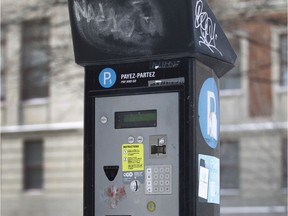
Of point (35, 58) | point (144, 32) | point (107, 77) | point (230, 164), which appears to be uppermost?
point (35, 58)

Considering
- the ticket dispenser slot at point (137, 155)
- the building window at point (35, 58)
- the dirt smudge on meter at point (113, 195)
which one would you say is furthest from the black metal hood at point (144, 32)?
the building window at point (35, 58)

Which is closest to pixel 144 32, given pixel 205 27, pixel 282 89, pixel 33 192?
pixel 205 27

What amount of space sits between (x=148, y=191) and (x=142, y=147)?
0.27 m

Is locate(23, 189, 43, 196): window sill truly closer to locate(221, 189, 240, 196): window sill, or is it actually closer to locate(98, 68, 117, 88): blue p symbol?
locate(221, 189, 240, 196): window sill

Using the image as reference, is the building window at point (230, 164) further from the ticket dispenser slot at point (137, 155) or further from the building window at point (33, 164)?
the ticket dispenser slot at point (137, 155)

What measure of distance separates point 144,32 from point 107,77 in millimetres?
394

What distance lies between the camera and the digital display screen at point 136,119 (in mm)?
4008

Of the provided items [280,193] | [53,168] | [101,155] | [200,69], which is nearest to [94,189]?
[101,155]

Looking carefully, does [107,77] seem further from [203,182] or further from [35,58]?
[35,58]

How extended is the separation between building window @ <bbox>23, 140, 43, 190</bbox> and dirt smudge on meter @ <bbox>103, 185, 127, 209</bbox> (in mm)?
22580

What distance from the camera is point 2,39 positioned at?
23484 mm

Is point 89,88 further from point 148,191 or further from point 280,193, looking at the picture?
point 280,193

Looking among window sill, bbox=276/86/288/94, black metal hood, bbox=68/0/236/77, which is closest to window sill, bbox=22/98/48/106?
window sill, bbox=276/86/288/94

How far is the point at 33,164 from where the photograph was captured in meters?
26.5
